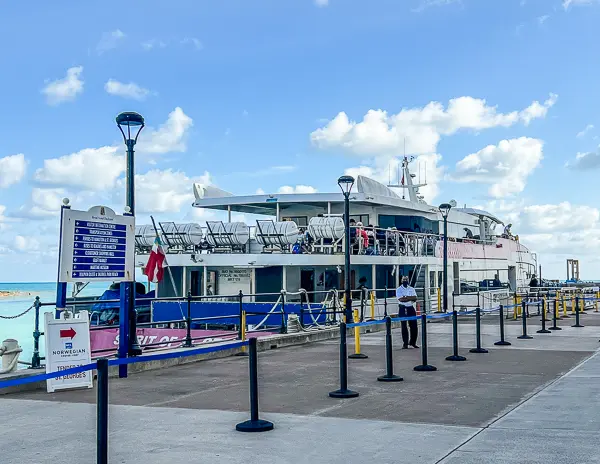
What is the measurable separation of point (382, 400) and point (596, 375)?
406 centimetres

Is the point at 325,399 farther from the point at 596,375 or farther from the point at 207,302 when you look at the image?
the point at 207,302

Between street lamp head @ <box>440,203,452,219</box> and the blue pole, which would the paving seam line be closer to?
the blue pole

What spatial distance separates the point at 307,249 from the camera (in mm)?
23438

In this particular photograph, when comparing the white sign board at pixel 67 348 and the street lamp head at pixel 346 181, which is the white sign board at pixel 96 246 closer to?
the white sign board at pixel 67 348

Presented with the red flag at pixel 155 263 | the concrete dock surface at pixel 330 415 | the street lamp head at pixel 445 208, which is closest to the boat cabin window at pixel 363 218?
the street lamp head at pixel 445 208

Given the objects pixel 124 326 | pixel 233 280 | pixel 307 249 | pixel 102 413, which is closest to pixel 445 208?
pixel 307 249

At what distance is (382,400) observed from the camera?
926cm

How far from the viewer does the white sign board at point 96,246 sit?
10.3 meters

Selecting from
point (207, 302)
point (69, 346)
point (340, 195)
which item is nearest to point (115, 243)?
point (69, 346)

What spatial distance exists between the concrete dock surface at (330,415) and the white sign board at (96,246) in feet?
5.50

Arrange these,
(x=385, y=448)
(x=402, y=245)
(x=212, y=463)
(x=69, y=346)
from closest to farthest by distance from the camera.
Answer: (x=212, y=463)
(x=385, y=448)
(x=69, y=346)
(x=402, y=245)

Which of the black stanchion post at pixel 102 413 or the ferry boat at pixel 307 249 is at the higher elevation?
the ferry boat at pixel 307 249

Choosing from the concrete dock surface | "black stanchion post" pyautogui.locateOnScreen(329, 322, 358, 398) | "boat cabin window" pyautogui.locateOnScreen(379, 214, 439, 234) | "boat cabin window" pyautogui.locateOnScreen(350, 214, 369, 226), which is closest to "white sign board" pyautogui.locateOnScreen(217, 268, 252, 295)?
"boat cabin window" pyautogui.locateOnScreen(350, 214, 369, 226)

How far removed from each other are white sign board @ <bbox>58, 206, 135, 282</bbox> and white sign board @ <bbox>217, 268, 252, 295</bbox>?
11967 mm
